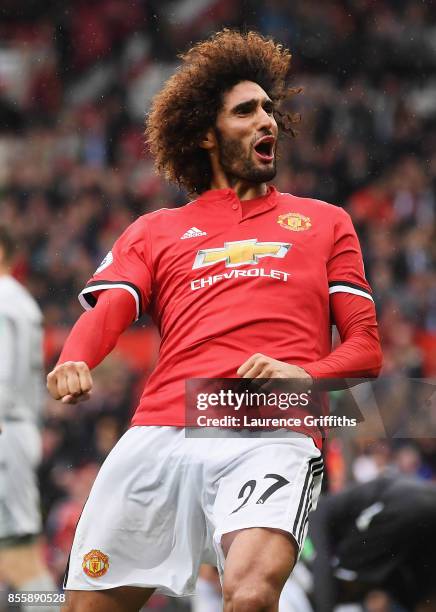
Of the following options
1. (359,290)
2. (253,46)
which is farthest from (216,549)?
(253,46)

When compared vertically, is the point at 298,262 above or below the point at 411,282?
above

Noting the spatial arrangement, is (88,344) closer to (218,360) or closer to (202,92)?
(218,360)

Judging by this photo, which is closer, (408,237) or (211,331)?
(211,331)

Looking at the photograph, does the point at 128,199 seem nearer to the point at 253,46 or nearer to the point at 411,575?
the point at 411,575

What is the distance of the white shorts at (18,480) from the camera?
5984mm

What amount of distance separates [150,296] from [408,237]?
28.2ft

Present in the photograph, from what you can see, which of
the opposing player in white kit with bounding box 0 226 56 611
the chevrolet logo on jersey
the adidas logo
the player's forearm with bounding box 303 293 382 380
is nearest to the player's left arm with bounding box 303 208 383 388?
the player's forearm with bounding box 303 293 382 380

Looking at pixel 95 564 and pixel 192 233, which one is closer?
pixel 95 564

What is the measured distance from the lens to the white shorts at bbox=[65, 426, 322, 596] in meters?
3.42

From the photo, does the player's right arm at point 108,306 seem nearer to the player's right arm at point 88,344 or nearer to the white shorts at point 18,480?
the player's right arm at point 88,344

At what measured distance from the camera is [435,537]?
5.52 m

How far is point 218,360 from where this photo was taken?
3543 millimetres

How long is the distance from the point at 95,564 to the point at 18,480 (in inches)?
104

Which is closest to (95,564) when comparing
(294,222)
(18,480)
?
(294,222)
